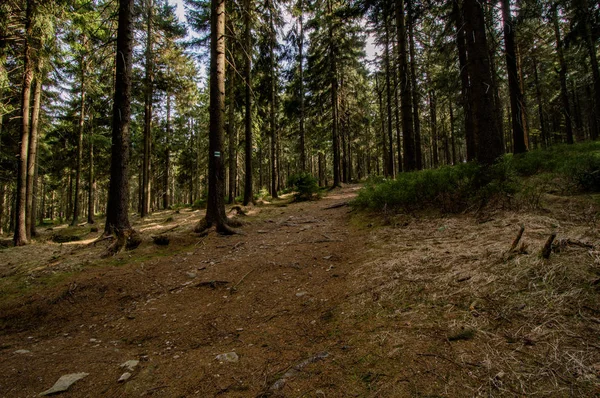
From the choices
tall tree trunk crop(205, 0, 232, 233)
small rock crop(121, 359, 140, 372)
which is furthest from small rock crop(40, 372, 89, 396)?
tall tree trunk crop(205, 0, 232, 233)

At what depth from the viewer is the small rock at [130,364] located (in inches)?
103

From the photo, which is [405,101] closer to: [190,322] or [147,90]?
[190,322]

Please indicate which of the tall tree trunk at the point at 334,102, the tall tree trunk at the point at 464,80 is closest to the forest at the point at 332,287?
the tall tree trunk at the point at 464,80

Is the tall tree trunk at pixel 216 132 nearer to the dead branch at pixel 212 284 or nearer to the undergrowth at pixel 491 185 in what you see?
the dead branch at pixel 212 284

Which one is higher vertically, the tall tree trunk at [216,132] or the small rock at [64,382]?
the tall tree trunk at [216,132]

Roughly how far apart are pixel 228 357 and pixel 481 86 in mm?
7805

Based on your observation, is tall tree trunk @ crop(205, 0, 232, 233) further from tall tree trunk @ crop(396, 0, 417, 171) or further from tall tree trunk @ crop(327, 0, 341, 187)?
tall tree trunk @ crop(327, 0, 341, 187)

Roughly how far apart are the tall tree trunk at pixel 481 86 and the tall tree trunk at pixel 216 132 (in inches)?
269

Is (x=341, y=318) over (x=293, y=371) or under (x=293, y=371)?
over

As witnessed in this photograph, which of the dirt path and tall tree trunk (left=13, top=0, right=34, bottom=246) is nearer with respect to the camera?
the dirt path

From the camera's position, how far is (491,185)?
575 cm

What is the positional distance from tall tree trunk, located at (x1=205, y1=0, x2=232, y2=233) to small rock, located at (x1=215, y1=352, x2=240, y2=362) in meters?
5.26

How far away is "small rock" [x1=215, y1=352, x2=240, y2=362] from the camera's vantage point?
2578 millimetres

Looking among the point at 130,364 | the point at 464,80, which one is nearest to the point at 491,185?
the point at 130,364
